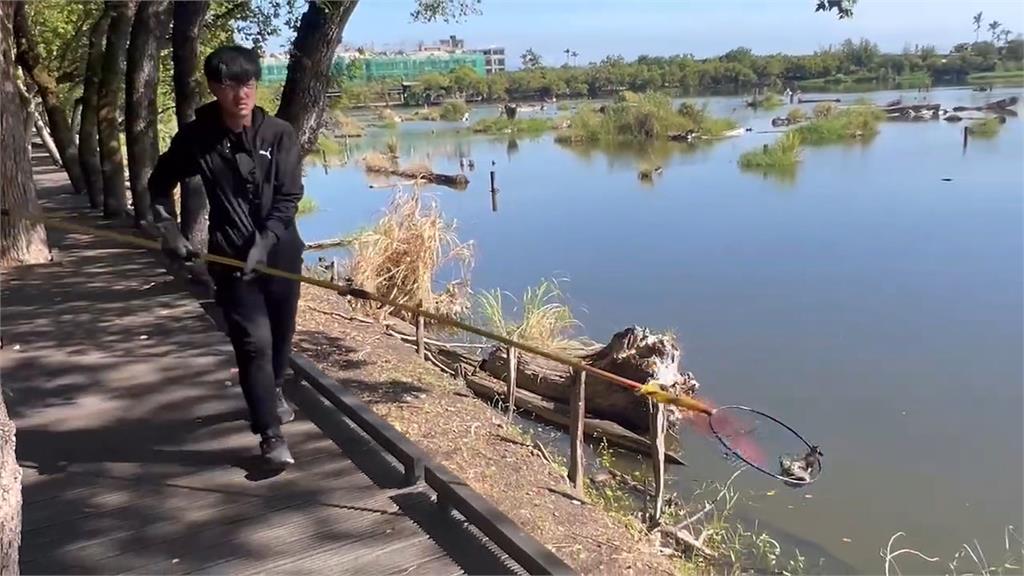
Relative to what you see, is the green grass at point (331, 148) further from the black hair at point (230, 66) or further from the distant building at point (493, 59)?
the distant building at point (493, 59)

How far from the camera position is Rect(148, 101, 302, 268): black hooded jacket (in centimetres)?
353

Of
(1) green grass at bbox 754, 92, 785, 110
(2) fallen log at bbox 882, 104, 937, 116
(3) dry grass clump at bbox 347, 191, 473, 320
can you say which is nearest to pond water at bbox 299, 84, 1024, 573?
(3) dry grass clump at bbox 347, 191, 473, 320

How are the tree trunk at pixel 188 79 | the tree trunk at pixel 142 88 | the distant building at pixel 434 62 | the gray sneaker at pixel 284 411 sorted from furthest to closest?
the distant building at pixel 434 62 → the tree trunk at pixel 142 88 → the tree trunk at pixel 188 79 → the gray sneaker at pixel 284 411

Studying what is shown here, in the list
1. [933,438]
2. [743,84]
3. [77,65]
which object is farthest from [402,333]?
[743,84]

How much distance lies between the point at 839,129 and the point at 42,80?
34973 millimetres

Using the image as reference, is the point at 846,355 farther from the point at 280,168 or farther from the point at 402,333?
the point at 280,168

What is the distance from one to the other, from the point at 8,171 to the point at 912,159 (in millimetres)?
29720

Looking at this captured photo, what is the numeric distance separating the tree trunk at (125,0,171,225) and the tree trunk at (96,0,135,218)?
761 millimetres

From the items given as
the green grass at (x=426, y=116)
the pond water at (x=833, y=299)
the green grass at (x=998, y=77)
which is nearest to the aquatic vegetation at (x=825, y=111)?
the pond water at (x=833, y=299)

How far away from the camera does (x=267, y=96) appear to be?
58.4ft

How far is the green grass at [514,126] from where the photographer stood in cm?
5495

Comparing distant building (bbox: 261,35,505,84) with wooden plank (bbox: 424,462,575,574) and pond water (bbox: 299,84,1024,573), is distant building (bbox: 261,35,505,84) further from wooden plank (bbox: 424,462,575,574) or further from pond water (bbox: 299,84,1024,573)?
wooden plank (bbox: 424,462,575,574)

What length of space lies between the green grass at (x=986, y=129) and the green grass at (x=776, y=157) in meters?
10.1

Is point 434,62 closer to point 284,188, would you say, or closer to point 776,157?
point 776,157
